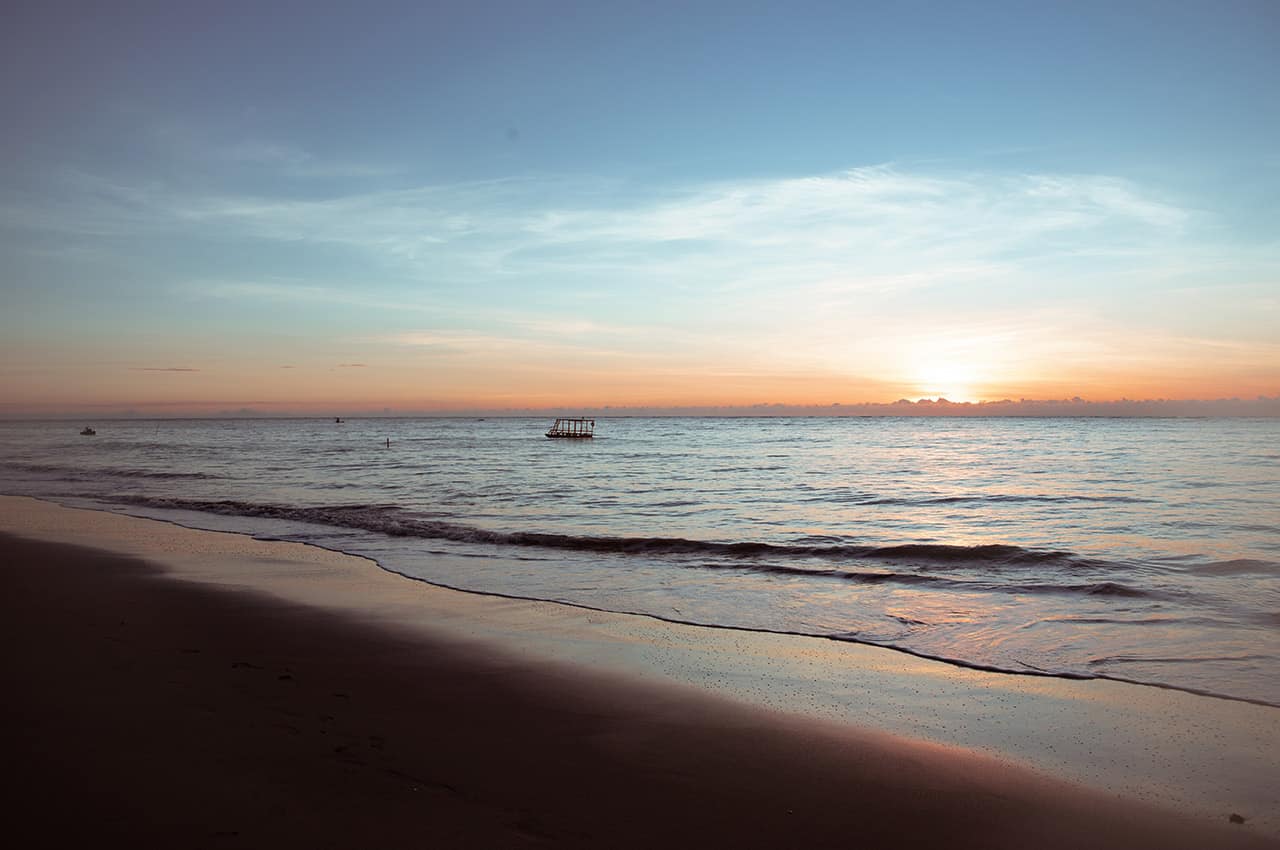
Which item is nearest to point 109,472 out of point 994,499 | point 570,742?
point 994,499

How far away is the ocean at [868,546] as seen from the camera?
8.91 m

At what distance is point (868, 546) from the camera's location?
15.3m

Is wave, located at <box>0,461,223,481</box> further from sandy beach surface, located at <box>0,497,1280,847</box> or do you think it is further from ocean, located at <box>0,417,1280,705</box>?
sandy beach surface, located at <box>0,497,1280,847</box>

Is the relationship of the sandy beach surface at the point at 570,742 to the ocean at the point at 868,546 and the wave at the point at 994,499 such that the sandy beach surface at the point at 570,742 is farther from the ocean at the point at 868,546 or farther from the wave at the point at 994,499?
the wave at the point at 994,499

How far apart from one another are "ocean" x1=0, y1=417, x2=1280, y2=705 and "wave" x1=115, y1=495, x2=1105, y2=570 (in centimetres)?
7

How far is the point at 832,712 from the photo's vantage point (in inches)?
238

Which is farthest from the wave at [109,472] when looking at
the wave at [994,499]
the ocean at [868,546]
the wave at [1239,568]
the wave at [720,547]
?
the wave at [1239,568]

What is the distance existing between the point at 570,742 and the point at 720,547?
33.9ft

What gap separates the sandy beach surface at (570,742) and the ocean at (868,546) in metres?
1.56

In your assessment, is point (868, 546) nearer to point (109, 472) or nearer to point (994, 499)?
point (994, 499)

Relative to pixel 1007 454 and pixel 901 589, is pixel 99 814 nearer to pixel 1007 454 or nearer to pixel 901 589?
pixel 901 589

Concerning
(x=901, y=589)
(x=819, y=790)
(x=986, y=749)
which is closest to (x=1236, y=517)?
(x=901, y=589)

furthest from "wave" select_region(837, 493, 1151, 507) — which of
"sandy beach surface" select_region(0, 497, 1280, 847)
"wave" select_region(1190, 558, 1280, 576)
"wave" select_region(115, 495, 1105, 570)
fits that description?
"sandy beach surface" select_region(0, 497, 1280, 847)

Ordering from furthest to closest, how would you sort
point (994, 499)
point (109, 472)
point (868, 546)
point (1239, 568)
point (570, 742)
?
point (109, 472) < point (994, 499) < point (868, 546) < point (1239, 568) < point (570, 742)
